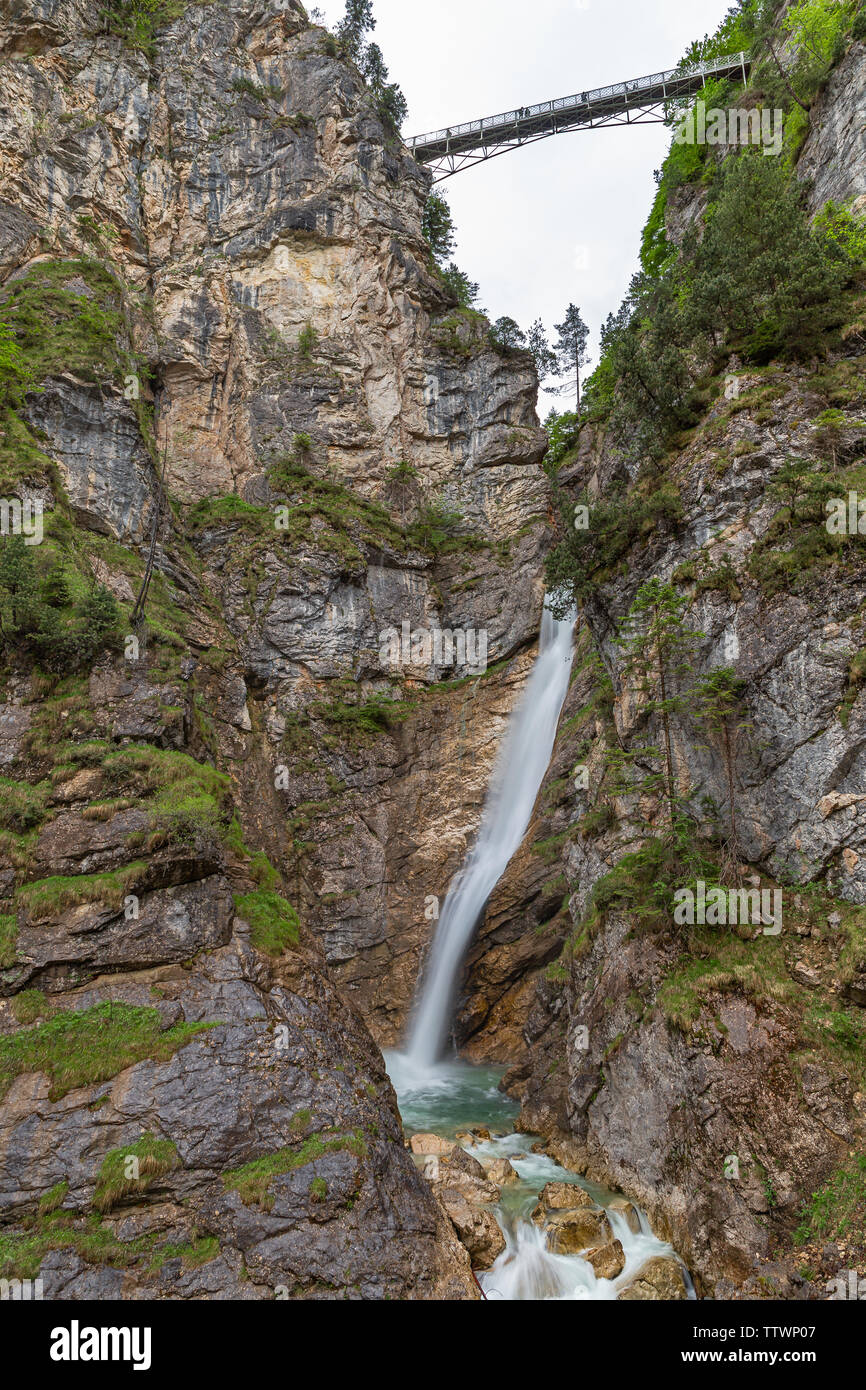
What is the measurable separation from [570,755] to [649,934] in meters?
8.57

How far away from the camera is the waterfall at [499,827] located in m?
21.7

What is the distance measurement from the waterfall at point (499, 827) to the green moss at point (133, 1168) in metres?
12.6

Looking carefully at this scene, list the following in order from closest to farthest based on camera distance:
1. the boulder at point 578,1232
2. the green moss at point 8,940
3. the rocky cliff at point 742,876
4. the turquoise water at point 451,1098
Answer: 1. the rocky cliff at point 742,876
2. the green moss at point 8,940
3. the boulder at point 578,1232
4. the turquoise water at point 451,1098

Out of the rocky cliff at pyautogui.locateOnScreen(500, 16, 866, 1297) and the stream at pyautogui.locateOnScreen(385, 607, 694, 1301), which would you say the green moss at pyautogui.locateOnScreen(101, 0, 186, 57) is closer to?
the rocky cliff at pyautogui.locateOnScreen(500, 16, 866, 1297)

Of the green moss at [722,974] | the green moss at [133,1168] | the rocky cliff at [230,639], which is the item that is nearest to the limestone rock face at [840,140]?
the rocky cliff at [230,639]

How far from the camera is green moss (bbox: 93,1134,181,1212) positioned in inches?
350

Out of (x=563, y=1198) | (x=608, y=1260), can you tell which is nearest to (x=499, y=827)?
(x=563, y=1198)

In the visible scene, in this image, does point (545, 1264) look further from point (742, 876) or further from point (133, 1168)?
point (742, 876)

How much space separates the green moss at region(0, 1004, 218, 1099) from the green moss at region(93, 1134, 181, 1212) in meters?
1.09

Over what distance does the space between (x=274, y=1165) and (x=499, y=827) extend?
15.0 metres

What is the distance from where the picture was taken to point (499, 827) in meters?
23.8

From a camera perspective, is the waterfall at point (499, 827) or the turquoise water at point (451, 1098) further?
the waterfall at point (499, 827)

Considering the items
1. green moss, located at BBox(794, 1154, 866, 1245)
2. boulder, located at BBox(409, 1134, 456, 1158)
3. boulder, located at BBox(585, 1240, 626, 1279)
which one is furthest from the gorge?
boulder, located at BBox(585, 1240, 626, 1279)

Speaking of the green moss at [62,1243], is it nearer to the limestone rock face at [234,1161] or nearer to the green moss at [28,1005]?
the limestone rock face at [234,1161]
